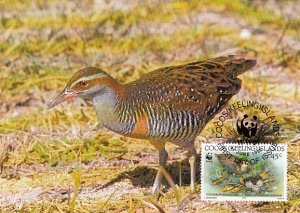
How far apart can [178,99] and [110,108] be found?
0.32 metres

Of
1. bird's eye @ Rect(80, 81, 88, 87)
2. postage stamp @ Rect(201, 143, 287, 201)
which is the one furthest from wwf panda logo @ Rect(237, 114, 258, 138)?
bird's eye @ Rect(80, 81, 88, 87)

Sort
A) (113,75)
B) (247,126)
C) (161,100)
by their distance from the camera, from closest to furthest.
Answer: (161,100)
(247,126)
(113,75)

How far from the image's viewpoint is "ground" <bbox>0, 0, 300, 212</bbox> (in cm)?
397

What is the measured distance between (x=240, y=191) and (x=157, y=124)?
0.52 metres

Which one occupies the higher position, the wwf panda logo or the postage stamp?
the wwf panda logo

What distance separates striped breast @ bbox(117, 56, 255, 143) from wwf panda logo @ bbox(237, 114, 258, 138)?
0.24 metres

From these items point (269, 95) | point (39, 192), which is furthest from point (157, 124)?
point (269, 95)

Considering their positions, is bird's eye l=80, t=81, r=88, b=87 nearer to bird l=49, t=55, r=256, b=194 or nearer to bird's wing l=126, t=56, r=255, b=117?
bird l=49, t=55, r=256, b=194

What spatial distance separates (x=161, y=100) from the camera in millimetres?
3781

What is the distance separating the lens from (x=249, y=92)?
16.0ft

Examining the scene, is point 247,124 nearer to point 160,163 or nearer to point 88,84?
point 160,163

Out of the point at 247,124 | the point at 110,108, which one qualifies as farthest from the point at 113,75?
the point at 110,108

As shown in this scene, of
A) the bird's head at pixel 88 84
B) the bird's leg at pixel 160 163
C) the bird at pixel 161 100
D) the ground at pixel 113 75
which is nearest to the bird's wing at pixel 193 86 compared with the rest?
the bird at pixel 161 100

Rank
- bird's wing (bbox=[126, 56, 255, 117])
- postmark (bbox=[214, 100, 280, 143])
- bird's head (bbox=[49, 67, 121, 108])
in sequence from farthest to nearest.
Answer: postmark (bbox=[214, 100, 280, 143])
bird's wing (bbox=[126, 56, 255, 117])
bird's head (bbox=[49, 67, 121, 108])
